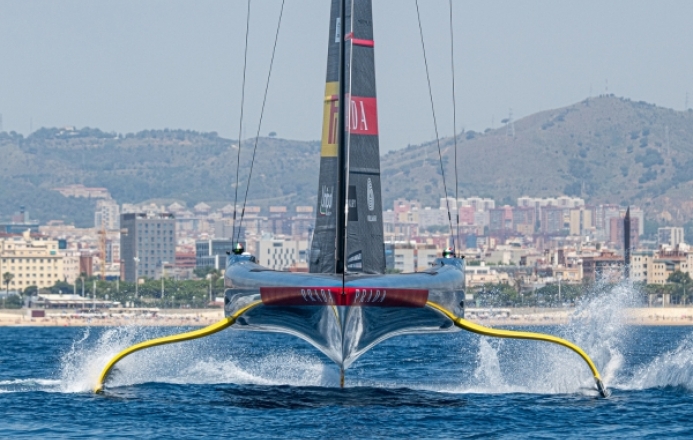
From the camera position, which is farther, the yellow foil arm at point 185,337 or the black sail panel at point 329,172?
the black sail panel at point 329,172

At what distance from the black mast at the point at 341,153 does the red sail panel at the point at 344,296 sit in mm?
2298

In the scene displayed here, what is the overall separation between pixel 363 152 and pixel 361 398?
3782mm

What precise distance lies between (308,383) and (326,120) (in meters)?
4.09

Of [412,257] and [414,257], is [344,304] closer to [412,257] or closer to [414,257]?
[414,257]

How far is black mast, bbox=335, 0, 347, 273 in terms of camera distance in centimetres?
2273

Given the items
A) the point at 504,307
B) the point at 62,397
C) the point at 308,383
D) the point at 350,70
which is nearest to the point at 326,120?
the point at 350,70

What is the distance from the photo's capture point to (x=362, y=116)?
918 inches

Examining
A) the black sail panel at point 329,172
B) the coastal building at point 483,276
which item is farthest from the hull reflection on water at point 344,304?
the coastal building at point 483,276

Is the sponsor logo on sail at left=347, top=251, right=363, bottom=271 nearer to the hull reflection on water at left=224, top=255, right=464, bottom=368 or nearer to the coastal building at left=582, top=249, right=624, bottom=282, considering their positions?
the hull reflection on water at left=224, top=255, right=464, bottom=368

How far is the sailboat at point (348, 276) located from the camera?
20.2 m

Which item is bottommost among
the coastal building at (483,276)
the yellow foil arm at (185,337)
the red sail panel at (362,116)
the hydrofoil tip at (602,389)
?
the coastal building at (483,276)

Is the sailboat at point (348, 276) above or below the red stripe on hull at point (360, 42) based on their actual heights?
below

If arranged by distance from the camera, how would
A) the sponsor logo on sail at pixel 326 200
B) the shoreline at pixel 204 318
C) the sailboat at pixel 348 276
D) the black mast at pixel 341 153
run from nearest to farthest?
the sailboat at pixel 348 276 < the black mast at pixel 341 153 < the sponsor logo on sail at pixel 326 200 < the shoreline at pixel 204 318

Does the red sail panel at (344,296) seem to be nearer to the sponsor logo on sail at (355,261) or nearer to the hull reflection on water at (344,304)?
the hull reflection on water at (344,304)
